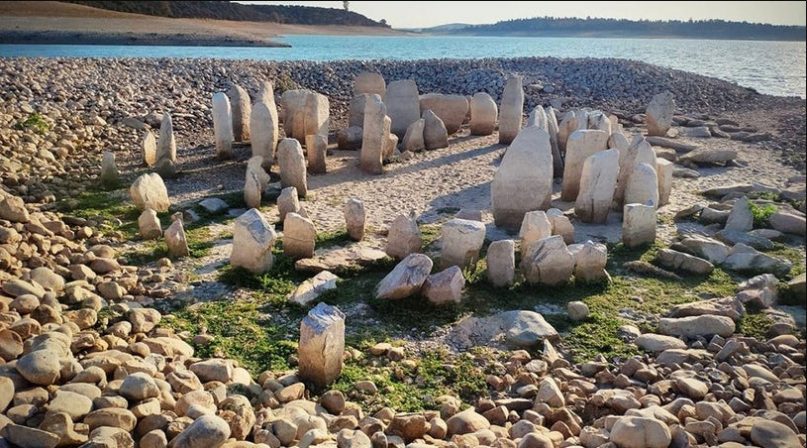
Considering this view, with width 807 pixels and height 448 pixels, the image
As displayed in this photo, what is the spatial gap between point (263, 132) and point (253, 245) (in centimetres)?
490

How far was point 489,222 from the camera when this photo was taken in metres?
9.09

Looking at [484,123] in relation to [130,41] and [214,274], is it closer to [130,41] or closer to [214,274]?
[214,274]

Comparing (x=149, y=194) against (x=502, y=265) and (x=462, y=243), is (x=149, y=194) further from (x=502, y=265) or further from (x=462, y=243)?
(x=502, y=265)

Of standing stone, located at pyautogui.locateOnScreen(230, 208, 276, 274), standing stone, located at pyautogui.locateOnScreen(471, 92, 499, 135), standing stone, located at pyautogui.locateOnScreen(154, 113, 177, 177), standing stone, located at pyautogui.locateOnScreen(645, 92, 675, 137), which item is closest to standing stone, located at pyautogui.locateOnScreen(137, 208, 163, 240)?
standing stone, located at pyautogui.locateOnScreen(230, 208, 276, 274)

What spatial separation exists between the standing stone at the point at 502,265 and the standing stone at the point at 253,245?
231 cm

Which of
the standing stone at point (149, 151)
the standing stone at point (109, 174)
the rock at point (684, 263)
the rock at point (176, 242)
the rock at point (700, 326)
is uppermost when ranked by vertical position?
the standing stone at point (149, 151)

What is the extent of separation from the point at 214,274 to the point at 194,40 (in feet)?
128

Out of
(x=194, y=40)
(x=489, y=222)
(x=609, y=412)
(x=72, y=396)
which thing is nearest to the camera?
(x=72, y=396)

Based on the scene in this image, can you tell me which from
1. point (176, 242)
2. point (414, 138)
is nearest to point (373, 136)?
point (414, 138)

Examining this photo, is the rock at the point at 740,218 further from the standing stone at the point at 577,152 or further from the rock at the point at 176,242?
the rock at the point at 176,242

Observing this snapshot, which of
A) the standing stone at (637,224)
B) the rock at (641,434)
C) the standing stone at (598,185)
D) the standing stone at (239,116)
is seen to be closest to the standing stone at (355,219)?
the standing stone at (598,185)

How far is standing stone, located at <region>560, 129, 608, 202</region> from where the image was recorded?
9898 millimetres

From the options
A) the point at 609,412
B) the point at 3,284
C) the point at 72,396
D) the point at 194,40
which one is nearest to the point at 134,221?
A: the point at 3,284

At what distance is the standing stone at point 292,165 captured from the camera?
9.88 m
